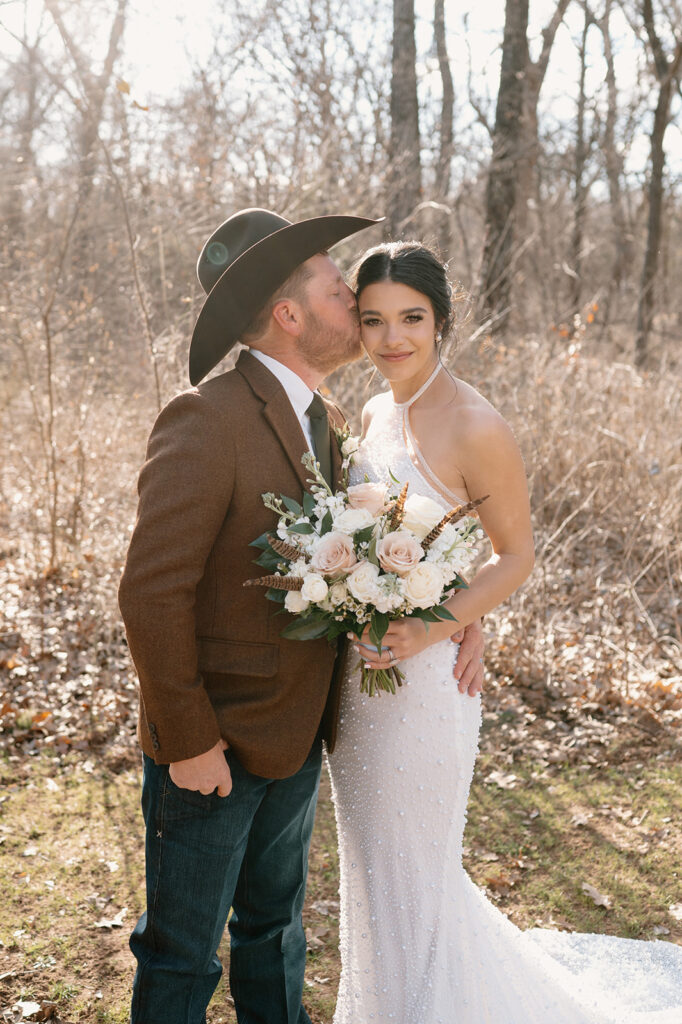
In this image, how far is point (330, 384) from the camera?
24.0ft

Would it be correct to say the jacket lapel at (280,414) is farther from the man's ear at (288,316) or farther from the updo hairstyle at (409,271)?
the updo hairstyle at (409,271)

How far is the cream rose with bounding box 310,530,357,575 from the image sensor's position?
2140 mm

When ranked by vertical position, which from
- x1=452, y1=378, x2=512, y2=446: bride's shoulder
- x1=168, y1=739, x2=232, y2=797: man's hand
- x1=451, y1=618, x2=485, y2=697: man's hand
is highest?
x1=452, y1=378, x2=512, y2=446: bride's shoulder

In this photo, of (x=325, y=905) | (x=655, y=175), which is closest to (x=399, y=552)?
(x=325, y=905)

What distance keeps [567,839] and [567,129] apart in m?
19.6

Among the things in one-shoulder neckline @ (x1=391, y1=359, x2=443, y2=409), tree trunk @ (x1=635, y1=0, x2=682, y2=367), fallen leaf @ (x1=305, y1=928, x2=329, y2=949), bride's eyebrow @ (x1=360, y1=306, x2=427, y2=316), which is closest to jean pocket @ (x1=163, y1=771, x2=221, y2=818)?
one-shoulder neckline @ (x1=391, y1=359, x2=443, y2=409)

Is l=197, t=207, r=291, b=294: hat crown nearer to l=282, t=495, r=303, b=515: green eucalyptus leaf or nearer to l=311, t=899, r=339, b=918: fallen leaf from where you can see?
l=282, t=495, r=303, b=515: green eucalyptus leaf

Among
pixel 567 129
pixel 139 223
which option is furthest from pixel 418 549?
pixel 567 129

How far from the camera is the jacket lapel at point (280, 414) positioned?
2424mm

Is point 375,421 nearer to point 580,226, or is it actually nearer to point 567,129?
point 580,226

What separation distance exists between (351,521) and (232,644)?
491 millimetres

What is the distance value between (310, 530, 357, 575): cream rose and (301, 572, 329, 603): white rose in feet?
0.10

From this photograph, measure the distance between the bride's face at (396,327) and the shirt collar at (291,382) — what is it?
0.39 m

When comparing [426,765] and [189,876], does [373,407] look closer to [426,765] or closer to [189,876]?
[426,765]
